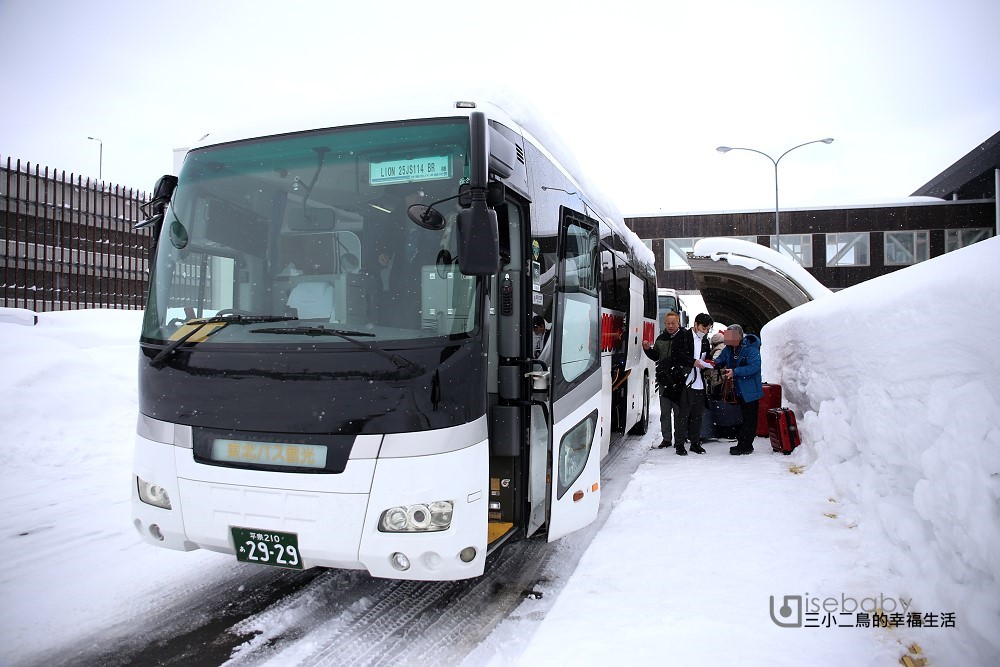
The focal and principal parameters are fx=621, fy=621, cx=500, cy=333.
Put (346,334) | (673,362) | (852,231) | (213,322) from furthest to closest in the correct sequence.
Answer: (852,231) → (673,362) → (213,322) → (346,334)

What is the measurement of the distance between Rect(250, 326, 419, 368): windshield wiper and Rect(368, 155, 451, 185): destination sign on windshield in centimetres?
97

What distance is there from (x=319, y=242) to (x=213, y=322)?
814 mm

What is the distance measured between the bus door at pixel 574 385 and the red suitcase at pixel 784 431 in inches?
159

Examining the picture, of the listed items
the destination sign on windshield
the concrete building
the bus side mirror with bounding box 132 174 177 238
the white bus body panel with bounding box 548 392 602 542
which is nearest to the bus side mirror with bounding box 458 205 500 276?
the destination sign on windshield

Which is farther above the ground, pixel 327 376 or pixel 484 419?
pixel 327 376

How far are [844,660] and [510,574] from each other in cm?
232

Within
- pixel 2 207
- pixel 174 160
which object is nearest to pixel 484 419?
pixel 174 160

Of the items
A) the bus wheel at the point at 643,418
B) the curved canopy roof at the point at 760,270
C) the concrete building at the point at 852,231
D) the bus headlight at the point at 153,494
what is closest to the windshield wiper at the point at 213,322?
the bus headlight at the point at 153,494

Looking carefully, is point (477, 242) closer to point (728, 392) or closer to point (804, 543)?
point (804, 543)

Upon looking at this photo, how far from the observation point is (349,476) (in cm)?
344

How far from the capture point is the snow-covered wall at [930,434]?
11.0 ft

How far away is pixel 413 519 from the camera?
11.3 ft

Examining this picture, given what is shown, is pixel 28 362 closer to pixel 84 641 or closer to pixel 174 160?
A: pixel 174 160

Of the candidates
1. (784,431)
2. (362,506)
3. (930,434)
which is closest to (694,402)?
(784,431)
